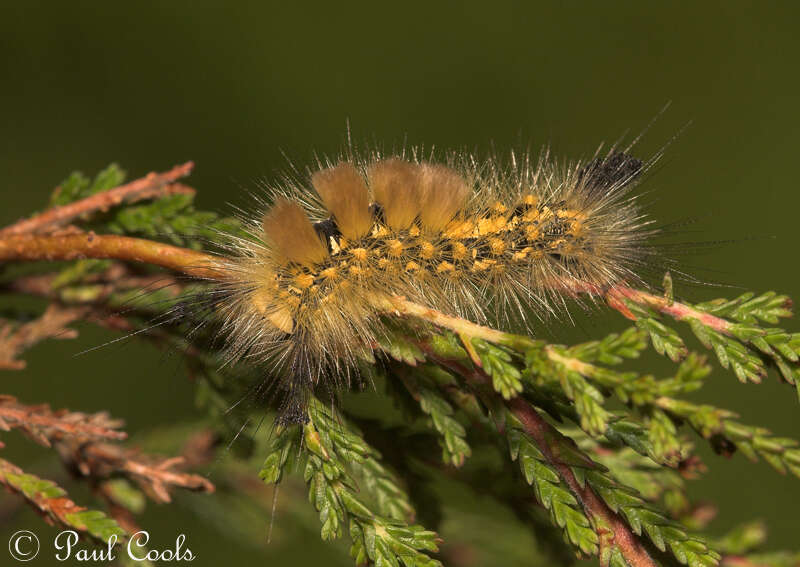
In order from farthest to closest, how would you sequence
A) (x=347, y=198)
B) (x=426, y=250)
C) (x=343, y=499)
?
(x=426, y=250) → (x=347, y=198) → (x=343, y=499)

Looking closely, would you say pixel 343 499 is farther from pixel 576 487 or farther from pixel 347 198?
pixel 347 198

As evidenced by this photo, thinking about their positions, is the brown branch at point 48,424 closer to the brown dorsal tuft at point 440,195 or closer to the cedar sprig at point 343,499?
the cedar sprig at point 343,499

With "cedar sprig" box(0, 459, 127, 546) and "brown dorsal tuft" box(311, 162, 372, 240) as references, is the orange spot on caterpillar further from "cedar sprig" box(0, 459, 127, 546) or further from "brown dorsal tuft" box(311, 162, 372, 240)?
"cedar sprig" box(0, 459, 127, 546)

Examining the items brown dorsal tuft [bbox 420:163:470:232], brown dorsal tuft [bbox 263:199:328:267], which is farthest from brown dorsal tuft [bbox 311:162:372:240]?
brown dorsal tuft [bbox 420:163:470:232]

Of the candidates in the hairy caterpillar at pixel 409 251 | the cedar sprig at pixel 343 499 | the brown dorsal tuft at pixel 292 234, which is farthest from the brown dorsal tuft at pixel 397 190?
the cedar sprig at pixel 343 499

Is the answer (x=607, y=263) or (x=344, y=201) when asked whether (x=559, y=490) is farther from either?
(x=344, y=201)

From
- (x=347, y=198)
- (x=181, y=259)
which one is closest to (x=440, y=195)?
(x=347, y=198)
